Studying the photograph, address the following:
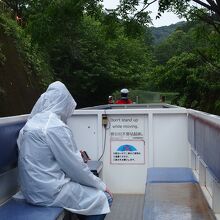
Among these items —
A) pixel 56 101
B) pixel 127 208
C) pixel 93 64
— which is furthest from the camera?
pixel 93 64

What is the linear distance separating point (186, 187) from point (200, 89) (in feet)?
46.5

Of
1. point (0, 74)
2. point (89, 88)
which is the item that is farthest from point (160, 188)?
point (89, 88)

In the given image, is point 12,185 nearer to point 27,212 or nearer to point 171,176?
point 27,212

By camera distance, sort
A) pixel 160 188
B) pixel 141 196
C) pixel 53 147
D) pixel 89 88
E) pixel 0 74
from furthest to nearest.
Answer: pixel 89 88
pixel 0 74
pixel 141 196
pixel 160 188
pixel 53 147

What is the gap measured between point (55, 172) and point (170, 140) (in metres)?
3.38

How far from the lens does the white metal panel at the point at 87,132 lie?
7.55 m

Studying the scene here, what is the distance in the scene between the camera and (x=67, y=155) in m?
4.26

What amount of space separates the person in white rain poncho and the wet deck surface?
1.54 feet

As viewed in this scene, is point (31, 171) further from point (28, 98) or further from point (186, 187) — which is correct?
point (28, 98)

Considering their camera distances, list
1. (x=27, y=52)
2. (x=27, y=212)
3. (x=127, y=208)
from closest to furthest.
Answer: (x=27, y=212) → (x=127, y=208) → (x=27, y=52)

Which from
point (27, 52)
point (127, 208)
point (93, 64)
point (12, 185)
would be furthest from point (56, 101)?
point (93, 64)

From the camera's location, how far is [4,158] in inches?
178

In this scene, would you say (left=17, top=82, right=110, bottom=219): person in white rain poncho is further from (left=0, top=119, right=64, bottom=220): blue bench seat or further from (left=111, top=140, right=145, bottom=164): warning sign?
(left=111, top=140, right=145, bottom=164): warning sign

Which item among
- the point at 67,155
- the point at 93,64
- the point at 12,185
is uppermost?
the point at 93,64
